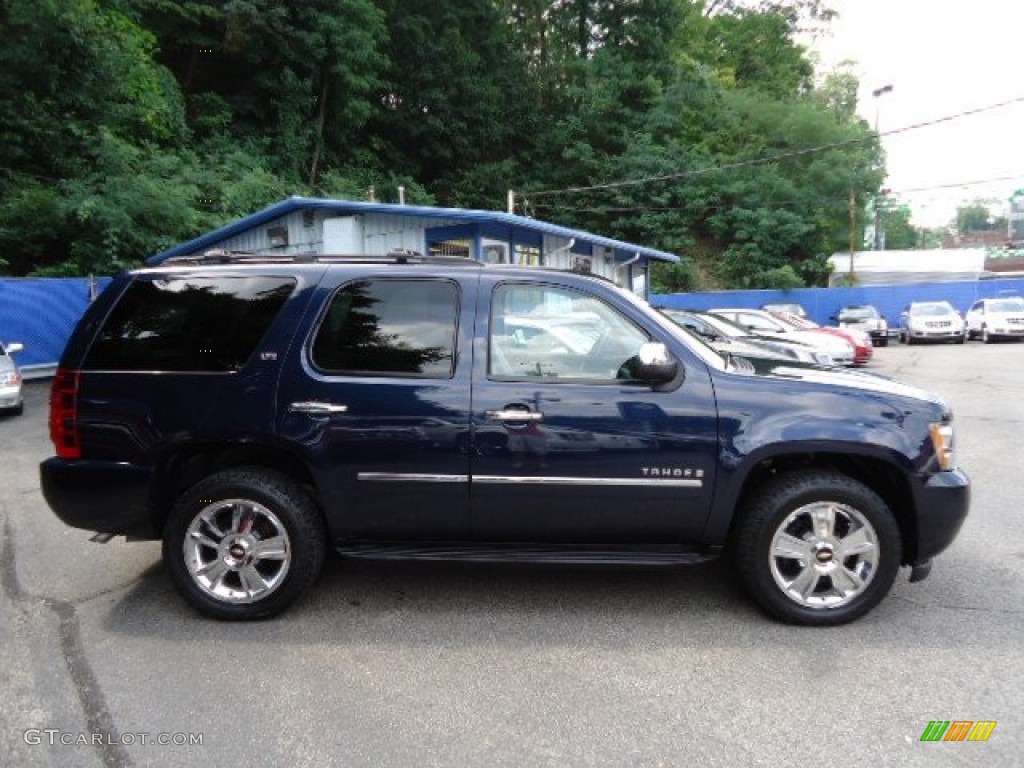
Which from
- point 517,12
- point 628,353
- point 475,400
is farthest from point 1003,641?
point 517,12

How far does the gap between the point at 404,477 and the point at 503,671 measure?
41.1 inches

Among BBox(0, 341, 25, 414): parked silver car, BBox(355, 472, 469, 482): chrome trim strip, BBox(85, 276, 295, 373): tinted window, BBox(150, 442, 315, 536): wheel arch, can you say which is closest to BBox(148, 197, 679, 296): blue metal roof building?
BBox(0, 341, 25, 414): parked silver car

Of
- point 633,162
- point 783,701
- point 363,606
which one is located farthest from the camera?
point 633,162

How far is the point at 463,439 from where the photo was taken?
12.0 feet

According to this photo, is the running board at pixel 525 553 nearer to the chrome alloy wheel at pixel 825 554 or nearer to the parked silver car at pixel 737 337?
the chrome alloy wheel at pixel 825 554

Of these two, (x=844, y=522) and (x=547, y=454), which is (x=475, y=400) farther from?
(x=844, y=522)

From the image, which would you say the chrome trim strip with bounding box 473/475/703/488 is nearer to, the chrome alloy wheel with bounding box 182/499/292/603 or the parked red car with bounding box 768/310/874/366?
the chrome alloy wheel with bounding box 182/499/292/603

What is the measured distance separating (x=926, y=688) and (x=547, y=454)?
6.28 feet

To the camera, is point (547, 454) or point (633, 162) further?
point (633, 162)

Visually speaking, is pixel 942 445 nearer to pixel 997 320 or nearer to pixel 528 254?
pixel 528 254

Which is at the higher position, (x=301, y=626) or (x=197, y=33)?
(x=197, y=33)

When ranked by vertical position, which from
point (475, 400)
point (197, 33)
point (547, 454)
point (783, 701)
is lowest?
point (783, 701)

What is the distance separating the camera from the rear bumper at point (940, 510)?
364 cm

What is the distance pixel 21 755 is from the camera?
2719 millimetres
